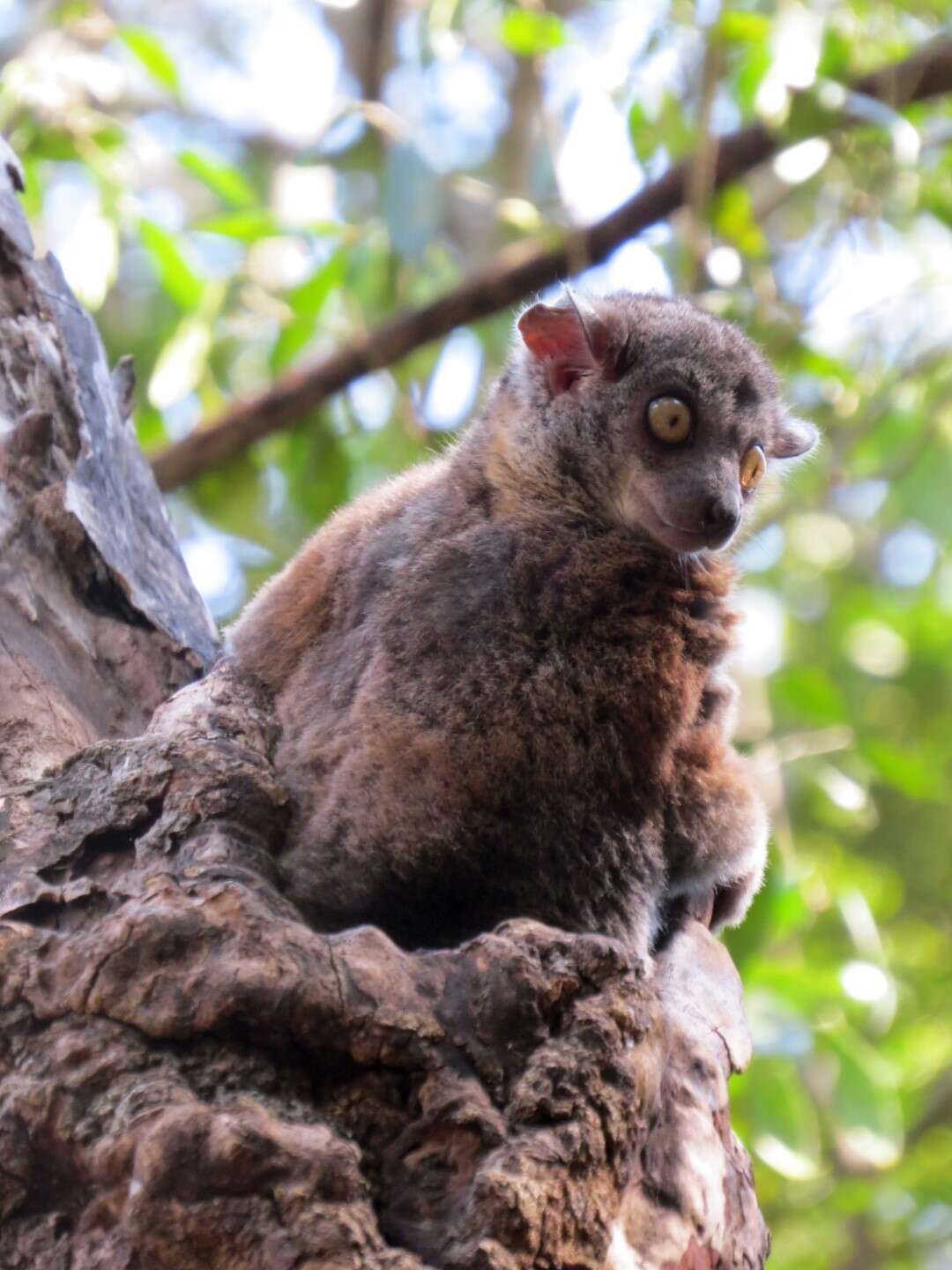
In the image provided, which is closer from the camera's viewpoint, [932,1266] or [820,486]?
[820,486]

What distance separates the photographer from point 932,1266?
8.22m

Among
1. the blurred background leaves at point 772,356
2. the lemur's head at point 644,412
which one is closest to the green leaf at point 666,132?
the blurred background leaves at point 772,356

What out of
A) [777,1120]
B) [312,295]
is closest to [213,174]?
[312,295]

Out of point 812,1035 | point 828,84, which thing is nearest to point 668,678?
point 812,1035

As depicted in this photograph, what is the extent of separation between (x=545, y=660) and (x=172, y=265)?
3.61m

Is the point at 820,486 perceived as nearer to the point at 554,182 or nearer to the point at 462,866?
the point at 554,182

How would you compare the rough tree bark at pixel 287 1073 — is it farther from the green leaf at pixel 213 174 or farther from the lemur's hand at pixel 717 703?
the green leaf at pixel 213 174

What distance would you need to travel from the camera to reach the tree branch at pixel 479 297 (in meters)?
6.19

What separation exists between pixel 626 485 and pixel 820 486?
3.28 m

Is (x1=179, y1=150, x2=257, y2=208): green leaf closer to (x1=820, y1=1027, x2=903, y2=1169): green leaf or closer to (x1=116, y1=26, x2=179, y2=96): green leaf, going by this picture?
(x1=116, y1=26, x2=179, y2=96): green leaf

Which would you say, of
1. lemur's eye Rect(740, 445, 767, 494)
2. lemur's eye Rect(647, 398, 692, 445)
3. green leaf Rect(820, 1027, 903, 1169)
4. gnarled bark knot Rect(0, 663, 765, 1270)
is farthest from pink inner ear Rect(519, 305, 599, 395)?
green leaf Rect(820, 1027, 903, 1169)

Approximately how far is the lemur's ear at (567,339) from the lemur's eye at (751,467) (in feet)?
1.16

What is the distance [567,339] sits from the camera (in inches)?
133

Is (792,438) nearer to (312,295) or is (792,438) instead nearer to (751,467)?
(751,467)
